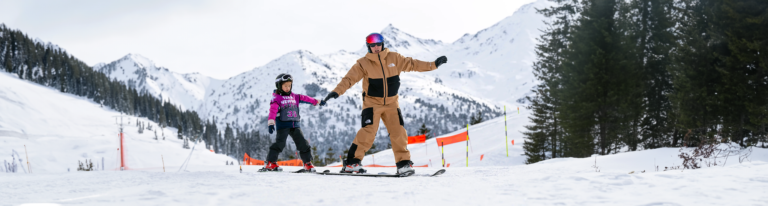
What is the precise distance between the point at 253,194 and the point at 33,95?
7897 cm

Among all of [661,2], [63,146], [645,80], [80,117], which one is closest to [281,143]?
[645,80]

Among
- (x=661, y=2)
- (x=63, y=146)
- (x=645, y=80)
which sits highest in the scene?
(x=661, y=2)

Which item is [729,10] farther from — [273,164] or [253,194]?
[253,194]

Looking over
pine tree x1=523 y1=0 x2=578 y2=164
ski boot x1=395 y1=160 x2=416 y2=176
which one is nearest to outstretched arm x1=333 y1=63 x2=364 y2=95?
ski boot x1=395 y1=160 x2=416 y2=176

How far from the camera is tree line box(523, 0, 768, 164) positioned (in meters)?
13.8

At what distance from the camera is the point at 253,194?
3631 mm

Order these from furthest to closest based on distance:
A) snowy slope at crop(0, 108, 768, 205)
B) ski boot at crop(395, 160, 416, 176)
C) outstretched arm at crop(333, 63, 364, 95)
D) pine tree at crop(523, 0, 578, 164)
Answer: pine tree at crop(523, 0, 578, 164) → outstretched arm at crop(333, 63, 364, 95) → ski boot at crop(395, 160, 416, 176) → snowy slope at crop(0, 108, 768, 205)

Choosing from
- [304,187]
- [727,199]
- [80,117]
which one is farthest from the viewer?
[80,117]

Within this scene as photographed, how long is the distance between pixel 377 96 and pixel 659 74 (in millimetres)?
18681

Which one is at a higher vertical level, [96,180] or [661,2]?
[661,2]

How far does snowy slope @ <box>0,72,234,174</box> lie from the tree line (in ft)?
54.8

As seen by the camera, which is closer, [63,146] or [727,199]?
[727,199]

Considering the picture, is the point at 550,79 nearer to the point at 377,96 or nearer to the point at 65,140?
the point at 377,96

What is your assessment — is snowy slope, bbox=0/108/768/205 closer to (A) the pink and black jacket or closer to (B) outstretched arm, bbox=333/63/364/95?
(B) outstretched arm, bbox=333/63/364/95
